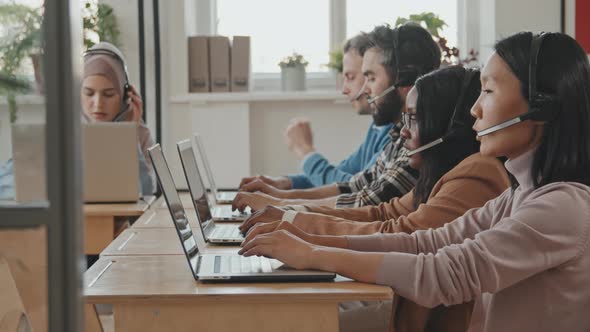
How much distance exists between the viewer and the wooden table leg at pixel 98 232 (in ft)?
10.2

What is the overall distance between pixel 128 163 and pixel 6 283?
6.66 ft

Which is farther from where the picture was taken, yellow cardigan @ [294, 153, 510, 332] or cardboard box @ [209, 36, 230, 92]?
cardboard box @ [209, 36, 230, 92]

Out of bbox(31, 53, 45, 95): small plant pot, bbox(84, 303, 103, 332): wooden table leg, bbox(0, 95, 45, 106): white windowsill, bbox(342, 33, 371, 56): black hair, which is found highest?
bbox(342, 33, 371, 56): black hair

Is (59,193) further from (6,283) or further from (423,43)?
(423,43)

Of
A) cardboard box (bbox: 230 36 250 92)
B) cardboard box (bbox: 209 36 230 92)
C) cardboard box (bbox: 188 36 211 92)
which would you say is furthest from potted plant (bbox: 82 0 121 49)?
cardboard box (bbox: 230 36 250 92)

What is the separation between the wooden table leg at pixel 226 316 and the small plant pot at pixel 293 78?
3806mm

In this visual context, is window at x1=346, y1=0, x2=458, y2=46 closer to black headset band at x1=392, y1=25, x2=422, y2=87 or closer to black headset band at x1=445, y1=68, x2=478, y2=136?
black headset band at x1=392, y1=25, x2=422, y2=87

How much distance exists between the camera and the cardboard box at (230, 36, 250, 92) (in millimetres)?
5148

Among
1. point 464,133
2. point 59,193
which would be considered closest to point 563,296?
point 464,133

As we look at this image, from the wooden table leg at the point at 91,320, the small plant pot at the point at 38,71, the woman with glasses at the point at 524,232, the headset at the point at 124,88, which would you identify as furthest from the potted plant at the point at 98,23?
the small plant pot at the point at 38,71

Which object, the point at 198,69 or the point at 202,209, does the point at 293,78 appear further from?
the point at 202,209

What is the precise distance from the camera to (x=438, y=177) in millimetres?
2242

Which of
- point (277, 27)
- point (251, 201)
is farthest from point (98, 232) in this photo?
point (277, 27)

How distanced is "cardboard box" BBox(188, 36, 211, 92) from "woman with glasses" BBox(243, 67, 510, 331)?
2977 mm
